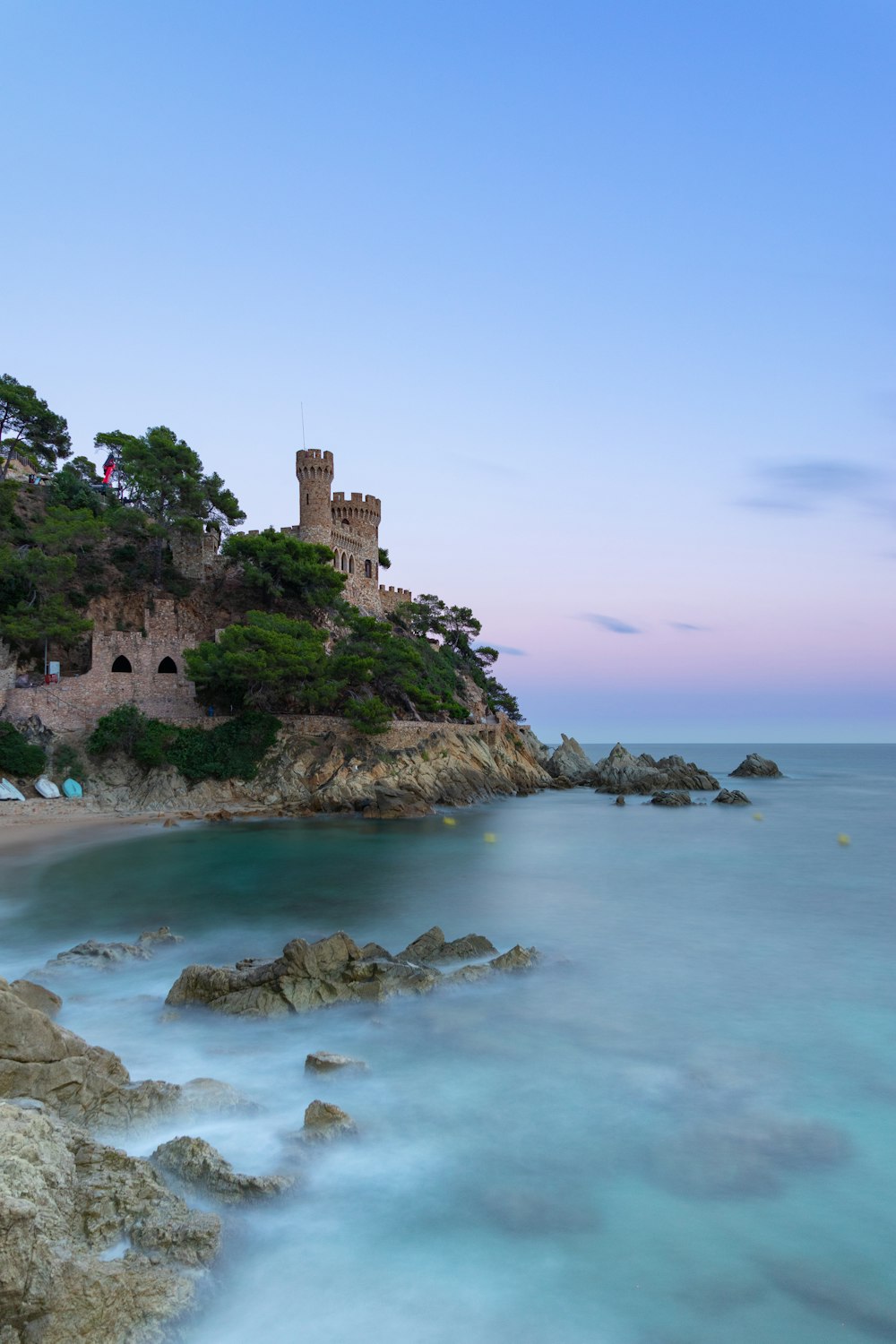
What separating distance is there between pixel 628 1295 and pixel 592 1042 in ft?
13.3

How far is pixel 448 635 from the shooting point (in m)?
55.2

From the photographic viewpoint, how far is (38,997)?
8516 mm

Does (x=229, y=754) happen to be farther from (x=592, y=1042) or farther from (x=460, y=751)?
(x=592, y=1042)

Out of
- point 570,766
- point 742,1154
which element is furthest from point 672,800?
point 742,1154

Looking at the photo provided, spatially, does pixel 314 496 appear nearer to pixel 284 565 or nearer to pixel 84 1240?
pixel 284 565

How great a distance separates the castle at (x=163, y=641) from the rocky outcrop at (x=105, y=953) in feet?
60.4

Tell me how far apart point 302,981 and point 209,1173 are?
13.3ft

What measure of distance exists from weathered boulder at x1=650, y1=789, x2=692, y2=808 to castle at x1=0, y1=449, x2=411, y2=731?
69.3ft

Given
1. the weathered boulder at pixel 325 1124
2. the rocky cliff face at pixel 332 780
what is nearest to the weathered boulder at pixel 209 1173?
the weathered boulder at pixel 325 1124

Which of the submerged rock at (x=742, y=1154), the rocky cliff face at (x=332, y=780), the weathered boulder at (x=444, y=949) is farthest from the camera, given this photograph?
the rocky cliff face at (x=332, y=780)

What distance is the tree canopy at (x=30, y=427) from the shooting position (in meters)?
42.0

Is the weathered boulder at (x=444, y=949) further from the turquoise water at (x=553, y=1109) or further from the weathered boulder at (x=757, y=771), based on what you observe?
the weathered boulder at (x=757, y=771)

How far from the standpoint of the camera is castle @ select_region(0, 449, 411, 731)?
2825 cm

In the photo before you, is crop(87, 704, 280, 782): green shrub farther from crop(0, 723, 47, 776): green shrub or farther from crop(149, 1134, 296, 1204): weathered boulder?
crop(149, 1134, 296, 1204): weathered boulder
